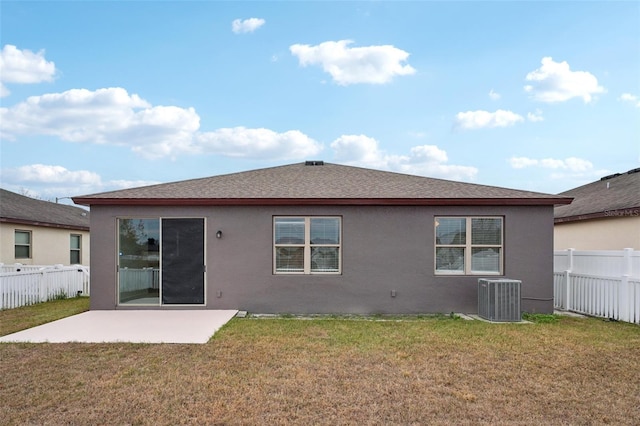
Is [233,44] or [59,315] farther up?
[233,44]

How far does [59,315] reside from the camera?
8.50 meters

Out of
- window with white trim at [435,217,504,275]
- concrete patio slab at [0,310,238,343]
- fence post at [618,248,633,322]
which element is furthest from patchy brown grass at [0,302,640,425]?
window with white trim at [435,217,504,275]

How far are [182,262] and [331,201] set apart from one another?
11.7 ft

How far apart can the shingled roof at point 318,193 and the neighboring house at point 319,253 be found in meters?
0.09

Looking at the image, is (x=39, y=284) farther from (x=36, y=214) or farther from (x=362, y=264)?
(x=362, y=264)

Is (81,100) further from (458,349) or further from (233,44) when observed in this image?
(458,349)

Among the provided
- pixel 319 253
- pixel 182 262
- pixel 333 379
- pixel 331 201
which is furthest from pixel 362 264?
pixel 333 379

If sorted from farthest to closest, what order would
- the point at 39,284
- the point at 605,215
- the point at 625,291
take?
the point at 605,215, the point at 39,284, the point at 625,291

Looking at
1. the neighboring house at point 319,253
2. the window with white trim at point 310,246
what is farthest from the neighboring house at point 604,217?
the window with white trim at point 310,246

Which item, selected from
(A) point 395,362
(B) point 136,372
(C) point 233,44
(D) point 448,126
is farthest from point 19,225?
(D) point 448,126

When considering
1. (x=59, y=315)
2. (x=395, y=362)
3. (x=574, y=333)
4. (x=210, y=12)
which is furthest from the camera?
(x=210, y=12)

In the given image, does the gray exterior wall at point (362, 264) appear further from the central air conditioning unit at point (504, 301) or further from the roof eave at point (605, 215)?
the roof eave at point (605, 215)

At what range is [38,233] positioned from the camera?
14836 mm

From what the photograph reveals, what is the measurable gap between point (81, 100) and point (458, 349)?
1705 centimetres
